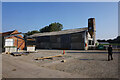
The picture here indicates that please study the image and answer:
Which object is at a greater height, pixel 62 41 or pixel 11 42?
pixel 62 41

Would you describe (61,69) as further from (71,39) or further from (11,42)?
(71,39)

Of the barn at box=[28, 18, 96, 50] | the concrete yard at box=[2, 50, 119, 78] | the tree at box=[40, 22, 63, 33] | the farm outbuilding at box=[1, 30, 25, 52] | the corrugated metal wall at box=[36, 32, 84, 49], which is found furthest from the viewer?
the tree at box=[40, 22, 63, 33]

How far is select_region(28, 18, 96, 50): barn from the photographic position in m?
28.9

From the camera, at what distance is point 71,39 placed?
1220 inches

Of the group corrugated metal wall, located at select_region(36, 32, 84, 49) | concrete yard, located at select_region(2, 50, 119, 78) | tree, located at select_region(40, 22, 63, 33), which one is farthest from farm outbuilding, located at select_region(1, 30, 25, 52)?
tree, located at select_region(40, 22, 63, 33)

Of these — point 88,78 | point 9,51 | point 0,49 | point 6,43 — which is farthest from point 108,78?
point 0,49

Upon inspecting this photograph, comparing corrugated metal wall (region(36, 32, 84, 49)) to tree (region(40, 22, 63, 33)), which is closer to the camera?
corrugated metal wall (region(36, 32, 84, 49))

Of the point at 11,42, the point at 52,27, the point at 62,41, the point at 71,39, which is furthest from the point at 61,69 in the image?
the point at 52,27

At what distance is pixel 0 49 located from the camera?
20.4m

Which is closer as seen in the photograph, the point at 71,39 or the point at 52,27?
the point at 71,39

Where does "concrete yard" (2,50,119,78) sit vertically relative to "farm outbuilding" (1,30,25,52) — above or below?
below

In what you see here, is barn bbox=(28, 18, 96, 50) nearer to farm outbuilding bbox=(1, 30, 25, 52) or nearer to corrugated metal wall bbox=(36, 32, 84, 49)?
corrugated metal wall bbox=(36, 32, 84, 49)

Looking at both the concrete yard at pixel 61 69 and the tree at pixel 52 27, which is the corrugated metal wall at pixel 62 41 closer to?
the concrete yard at pixel 61 69

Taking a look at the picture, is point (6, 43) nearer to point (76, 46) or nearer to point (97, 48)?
point (76, 46)
